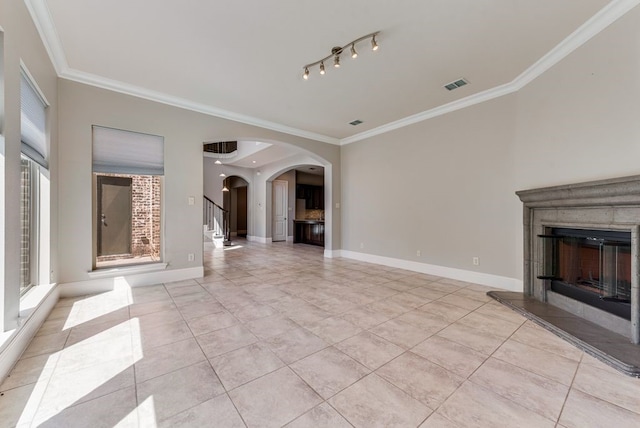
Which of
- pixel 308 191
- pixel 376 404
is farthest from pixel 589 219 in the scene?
pixel 308 191

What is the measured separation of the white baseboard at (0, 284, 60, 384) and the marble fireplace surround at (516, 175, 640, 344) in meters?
4.82

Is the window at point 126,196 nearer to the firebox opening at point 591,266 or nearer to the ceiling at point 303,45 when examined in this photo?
the ceiling at point 303,45

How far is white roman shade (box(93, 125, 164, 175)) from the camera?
3670mm

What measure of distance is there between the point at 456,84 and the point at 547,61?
0.99 meters

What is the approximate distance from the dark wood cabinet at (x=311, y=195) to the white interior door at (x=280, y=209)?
85cm

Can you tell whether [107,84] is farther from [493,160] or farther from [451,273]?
[451,273]

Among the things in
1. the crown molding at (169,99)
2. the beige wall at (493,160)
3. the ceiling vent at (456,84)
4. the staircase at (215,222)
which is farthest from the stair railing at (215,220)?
the ceiling vent at (456,84)

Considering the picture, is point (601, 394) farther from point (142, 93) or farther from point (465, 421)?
point (142, 93)

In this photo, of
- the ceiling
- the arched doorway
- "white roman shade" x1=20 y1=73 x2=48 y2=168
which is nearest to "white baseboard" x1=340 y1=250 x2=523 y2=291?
the arched doorway

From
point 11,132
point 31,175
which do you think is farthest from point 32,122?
point 11,132

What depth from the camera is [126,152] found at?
12.6 feet

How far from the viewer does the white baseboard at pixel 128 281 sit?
11.4ft

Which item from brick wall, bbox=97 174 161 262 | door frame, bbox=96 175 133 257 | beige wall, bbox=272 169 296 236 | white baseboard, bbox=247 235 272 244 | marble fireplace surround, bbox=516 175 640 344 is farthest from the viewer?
beige wall, bbox=272 169 296 236

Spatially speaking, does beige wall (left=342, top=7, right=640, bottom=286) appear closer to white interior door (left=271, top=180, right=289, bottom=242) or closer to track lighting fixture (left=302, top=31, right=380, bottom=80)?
track lighting fixture (left=302, top=31, right=380, bottom=80)
